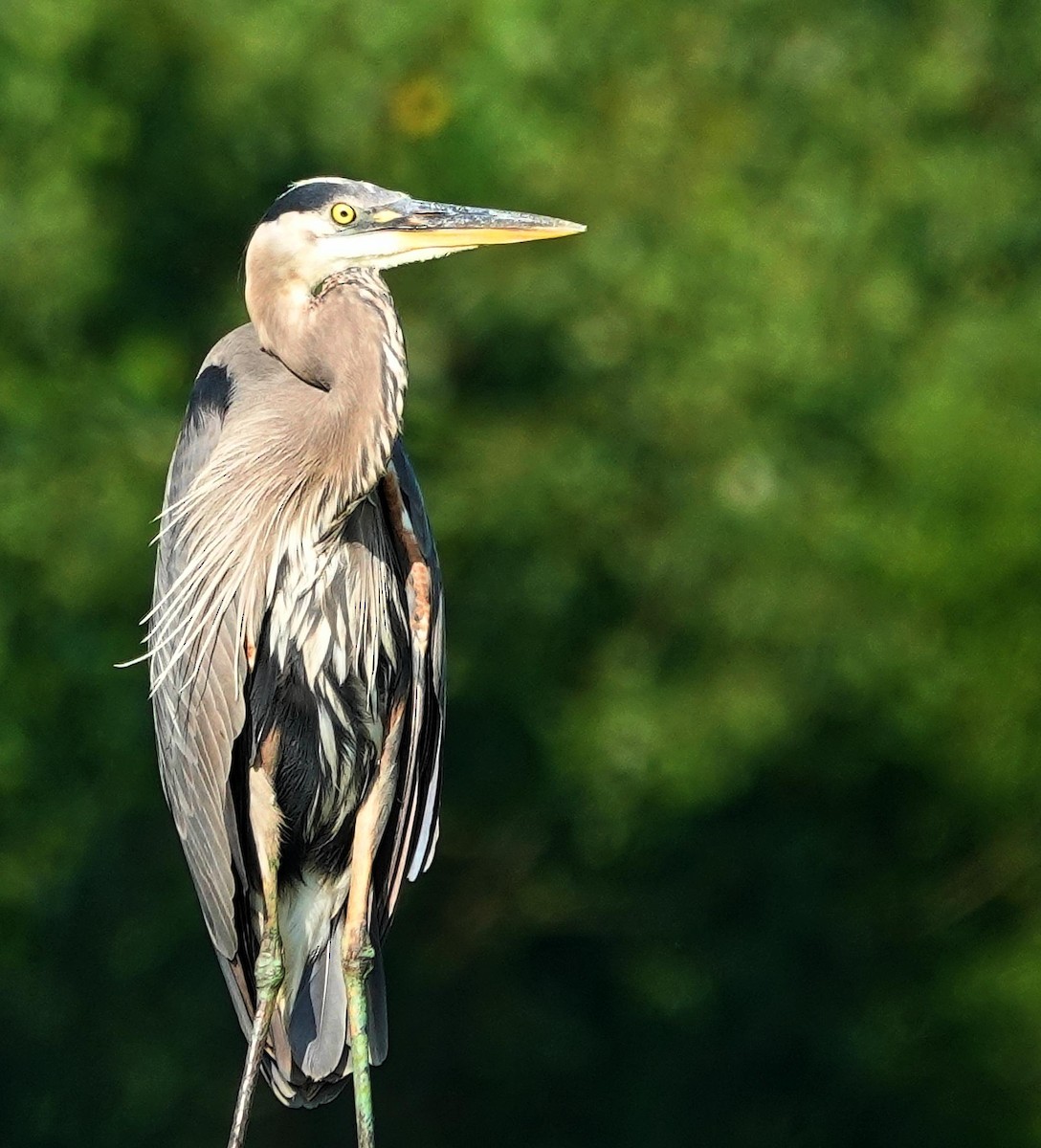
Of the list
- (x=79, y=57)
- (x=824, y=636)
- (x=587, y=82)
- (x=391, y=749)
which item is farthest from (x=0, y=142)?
(x=391, y=749)

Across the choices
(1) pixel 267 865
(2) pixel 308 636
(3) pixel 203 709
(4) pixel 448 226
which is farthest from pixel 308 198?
(1) pixel 267 865

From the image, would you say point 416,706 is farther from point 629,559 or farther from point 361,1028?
point 629,559

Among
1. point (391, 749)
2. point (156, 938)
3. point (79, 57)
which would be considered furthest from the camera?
point (79, 57)

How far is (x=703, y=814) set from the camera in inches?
319

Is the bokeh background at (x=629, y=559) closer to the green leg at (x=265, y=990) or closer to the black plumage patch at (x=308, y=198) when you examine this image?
the green leg at (x=265, y=990)

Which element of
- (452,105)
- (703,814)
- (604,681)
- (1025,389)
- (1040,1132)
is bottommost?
(1040,1132)

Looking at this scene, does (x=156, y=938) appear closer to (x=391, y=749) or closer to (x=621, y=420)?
(x=621, y=420)

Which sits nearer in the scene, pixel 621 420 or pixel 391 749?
pixel 391 749

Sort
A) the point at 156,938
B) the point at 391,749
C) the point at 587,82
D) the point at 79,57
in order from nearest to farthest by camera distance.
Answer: the point at 391,749 → the point at 156,938 → the point at 79,57 → the point at 587,82

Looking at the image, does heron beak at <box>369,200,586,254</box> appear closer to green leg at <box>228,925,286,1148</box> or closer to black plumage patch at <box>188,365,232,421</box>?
black plumage patch at <box>188,365,232,421</box>

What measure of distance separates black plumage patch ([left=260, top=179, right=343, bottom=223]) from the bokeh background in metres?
3.90

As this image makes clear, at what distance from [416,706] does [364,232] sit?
2.83ft

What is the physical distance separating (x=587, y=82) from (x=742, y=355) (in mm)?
1435

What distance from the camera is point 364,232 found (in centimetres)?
368
